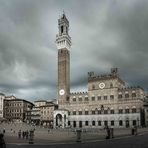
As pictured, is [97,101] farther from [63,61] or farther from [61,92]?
[63,61]

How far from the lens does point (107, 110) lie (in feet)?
289

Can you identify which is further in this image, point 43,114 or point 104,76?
point 43,114

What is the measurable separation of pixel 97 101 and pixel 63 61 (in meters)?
18.5

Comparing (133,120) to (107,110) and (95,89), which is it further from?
(95,89)

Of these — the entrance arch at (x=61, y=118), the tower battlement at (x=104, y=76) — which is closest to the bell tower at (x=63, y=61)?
the entrance arch at (x=61, y=118)

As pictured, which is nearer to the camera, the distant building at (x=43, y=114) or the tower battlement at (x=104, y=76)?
the tower battlement at (x=104, y=76)

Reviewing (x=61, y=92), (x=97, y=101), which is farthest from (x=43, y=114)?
(x=97, y=101)

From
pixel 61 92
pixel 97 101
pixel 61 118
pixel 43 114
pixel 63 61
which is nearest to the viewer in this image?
pixel 97 101

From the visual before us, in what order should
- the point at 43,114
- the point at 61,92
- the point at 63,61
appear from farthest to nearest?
the point at 43,114 < the point at 63,61 < the point at 61,92

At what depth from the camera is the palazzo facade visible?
8419 cm

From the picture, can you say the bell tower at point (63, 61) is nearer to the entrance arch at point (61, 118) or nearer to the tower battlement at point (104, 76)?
the entrance arch at point (61, 118)

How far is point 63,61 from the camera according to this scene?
3807 inches

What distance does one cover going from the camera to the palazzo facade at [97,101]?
276ft

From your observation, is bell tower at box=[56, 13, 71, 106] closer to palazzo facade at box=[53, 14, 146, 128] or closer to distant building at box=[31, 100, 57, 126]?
palazzo facade at box=[53, 14, 146, 128]
